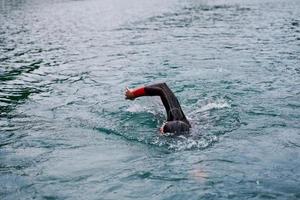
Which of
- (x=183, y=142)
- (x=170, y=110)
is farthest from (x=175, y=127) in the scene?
(x=170, y=110)

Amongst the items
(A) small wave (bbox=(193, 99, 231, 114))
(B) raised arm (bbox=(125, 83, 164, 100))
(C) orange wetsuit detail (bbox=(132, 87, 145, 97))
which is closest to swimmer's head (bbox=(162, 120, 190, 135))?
(B) raised arm (bbox=(125, 83, 164, 100))

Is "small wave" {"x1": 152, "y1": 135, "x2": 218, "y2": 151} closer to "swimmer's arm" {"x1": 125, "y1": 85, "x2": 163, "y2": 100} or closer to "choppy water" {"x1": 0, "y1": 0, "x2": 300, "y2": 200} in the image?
"choppy water" {"x1": 0, "y1": 0, "x2": 300, "y2": 200}

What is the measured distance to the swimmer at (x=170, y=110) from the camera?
873 centimetres

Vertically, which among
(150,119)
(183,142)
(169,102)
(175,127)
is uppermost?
(169,102)

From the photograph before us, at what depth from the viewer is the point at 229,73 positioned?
51.3ft

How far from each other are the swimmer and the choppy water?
0.32 metres

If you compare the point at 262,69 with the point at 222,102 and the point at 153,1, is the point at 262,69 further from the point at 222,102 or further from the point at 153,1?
the point at 153,1

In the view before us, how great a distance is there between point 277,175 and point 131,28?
23.5 m

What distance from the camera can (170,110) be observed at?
9273 mm

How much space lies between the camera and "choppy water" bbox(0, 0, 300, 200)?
766 cm

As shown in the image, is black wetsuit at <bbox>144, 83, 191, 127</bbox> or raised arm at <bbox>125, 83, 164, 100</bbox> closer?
black wetsuit at <bbox>144, 83, 191, 127</bbox>

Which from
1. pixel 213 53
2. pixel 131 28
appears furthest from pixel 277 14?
pixel 213 53

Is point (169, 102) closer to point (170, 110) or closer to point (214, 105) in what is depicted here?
point (170, 110)

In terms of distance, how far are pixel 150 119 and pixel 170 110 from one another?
1.95 metres
